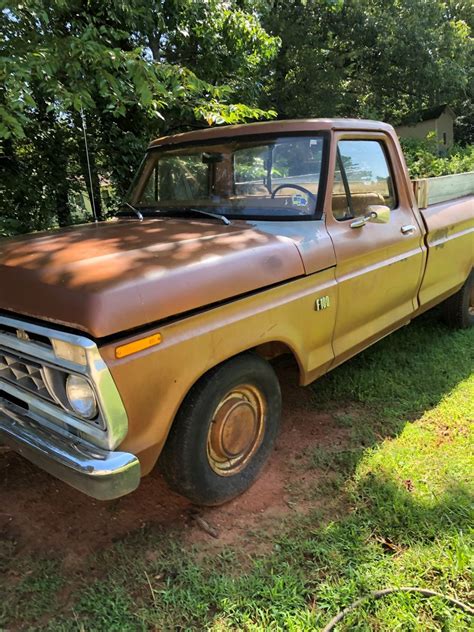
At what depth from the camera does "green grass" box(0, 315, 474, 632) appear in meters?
1.96

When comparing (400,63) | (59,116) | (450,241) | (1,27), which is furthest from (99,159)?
(400,63)

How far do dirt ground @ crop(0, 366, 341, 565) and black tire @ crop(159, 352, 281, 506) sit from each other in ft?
0.40

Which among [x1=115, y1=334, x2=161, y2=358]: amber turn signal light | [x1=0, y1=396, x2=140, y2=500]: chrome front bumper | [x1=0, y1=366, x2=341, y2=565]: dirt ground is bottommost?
[x1=0, y1=366, x2=341, y2=565]: dirt ground

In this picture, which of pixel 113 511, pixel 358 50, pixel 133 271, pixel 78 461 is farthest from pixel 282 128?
pixel 358 50

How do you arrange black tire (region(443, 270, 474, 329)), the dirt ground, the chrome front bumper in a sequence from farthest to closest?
1. black tire (region(443, 270, 474, 329))
2. the dirt ground
3. the chrome front bumper

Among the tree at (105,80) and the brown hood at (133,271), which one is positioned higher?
the tree at (105,80)

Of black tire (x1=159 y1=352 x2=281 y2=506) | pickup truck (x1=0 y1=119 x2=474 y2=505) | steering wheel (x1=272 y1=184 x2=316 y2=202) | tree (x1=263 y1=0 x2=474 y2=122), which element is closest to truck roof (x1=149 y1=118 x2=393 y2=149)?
pickup truck (x1=0 y1=119 x2=474 y2=505)

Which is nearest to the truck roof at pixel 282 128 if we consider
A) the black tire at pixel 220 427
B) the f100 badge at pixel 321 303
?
the f100 badge at pixel 321 303

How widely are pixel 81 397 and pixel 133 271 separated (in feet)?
1.85

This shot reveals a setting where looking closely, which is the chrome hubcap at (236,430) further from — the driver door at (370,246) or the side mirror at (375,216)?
the side mirror at (375,216)

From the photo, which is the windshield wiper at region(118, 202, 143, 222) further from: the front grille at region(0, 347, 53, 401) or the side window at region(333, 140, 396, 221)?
the front grille at region(0, 347, 53, 401)

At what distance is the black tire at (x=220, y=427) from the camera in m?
2.26

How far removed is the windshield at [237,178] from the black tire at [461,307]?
7.92 feet

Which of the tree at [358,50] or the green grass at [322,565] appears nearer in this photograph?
the green grass at [322,565]
